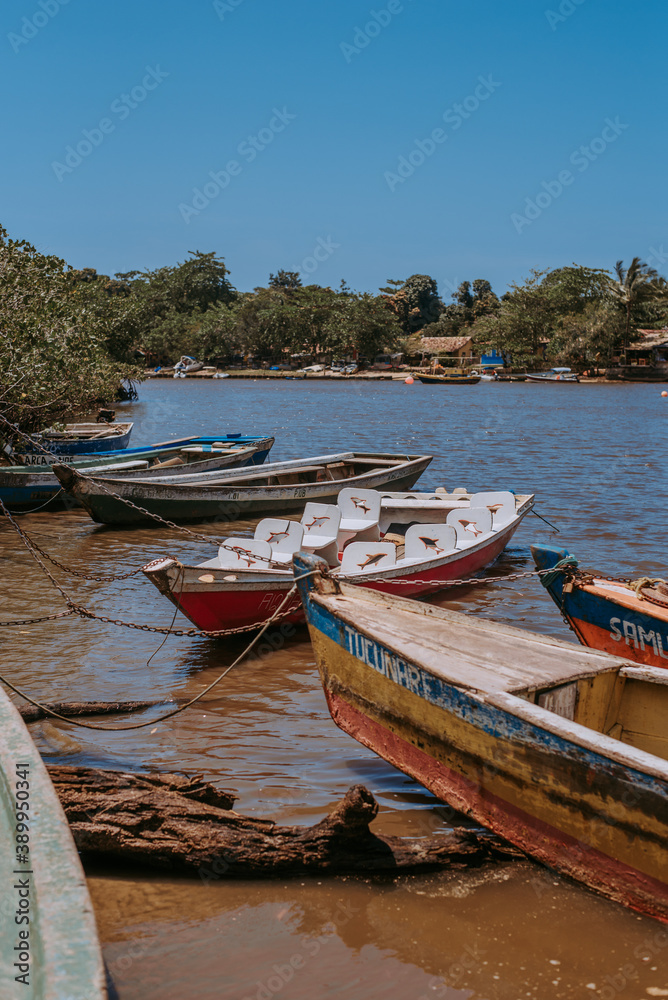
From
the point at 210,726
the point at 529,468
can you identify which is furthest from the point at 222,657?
the point at 529,468

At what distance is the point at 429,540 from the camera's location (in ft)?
32.1

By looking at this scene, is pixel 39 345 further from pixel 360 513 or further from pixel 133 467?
pixel 360 513

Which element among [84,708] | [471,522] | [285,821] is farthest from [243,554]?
[285,821]

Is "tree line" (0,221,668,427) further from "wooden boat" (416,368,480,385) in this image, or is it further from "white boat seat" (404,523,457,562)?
"white boat seat" (404,523,457,562)

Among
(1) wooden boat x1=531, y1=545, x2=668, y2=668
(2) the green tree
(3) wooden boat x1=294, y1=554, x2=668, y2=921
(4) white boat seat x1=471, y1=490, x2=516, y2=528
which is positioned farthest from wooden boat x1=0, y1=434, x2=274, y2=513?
(3) wooden boat x1=294, y1=554, x2=668, y2=921

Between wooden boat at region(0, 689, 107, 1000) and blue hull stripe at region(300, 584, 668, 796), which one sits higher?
blue hull stripe at region(300, 584, 668, 796)

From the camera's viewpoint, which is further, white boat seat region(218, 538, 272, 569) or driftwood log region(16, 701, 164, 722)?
white boat seat region(218, 538, 272, 569)

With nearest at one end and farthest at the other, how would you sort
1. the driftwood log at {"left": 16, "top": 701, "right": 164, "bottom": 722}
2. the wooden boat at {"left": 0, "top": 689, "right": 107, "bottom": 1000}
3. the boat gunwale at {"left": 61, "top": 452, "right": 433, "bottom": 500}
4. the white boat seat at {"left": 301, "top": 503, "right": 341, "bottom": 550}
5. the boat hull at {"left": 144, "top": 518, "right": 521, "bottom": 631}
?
1. the wooden boat at {"left": 0, "top": 689, "right": 107, "bottom": 1000}
2. the driftwood log at {"left": 16, "top": 701, "right": 164, "bottom": 722}
3. the boat hull at {"left": 144, "top": 518, "right": 521, "bottom": 631}
4. the white boat seat at {"left": 301, "top": 503, "right": 341, "bottom": 550}
5. the boat gunwale at {"left": 61, "top": 452, "right": 433, "bottom": 500}

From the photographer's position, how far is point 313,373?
278 ft

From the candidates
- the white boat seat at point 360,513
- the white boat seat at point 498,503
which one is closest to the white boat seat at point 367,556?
the white boat seat at point 360,513

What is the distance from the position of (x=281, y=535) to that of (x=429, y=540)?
186cm

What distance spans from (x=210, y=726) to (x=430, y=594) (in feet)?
13.5

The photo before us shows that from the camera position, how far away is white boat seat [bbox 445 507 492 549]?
11.0 metres

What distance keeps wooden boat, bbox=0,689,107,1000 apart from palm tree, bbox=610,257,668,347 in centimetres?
7009
